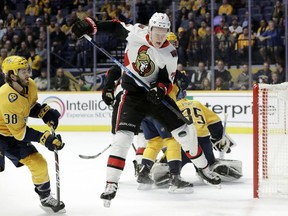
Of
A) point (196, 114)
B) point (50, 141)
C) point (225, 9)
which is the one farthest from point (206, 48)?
point (50, 141)

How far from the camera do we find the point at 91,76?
952cm

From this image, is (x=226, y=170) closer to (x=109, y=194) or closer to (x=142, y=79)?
(x=142, y=79)

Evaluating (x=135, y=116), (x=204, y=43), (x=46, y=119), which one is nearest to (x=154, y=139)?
(x=135, y=116)

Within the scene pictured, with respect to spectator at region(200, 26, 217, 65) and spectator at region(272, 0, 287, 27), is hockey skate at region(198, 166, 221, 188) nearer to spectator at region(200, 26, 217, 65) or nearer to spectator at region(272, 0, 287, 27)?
spectator at region(200, 26, 217, 65)

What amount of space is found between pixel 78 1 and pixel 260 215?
780cm

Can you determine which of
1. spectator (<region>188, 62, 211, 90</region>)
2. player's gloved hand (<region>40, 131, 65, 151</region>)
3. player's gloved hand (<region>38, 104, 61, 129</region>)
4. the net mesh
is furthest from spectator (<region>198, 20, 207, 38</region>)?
player's gloved hand (<region>40, 131, 65, 151</region>)

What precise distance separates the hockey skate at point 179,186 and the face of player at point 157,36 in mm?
1021

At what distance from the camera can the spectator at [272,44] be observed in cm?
873

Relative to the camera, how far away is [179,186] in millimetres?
4438

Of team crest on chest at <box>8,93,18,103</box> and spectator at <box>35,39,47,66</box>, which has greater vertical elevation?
team crest on chest at <box>8,93,18,103</box>

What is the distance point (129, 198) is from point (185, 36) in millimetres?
5401

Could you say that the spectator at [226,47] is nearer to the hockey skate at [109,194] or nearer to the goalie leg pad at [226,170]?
the goalie leg pad at [226,170]

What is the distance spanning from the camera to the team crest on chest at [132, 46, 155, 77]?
3963 mm

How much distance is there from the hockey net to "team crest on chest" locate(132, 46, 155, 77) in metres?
0.71
